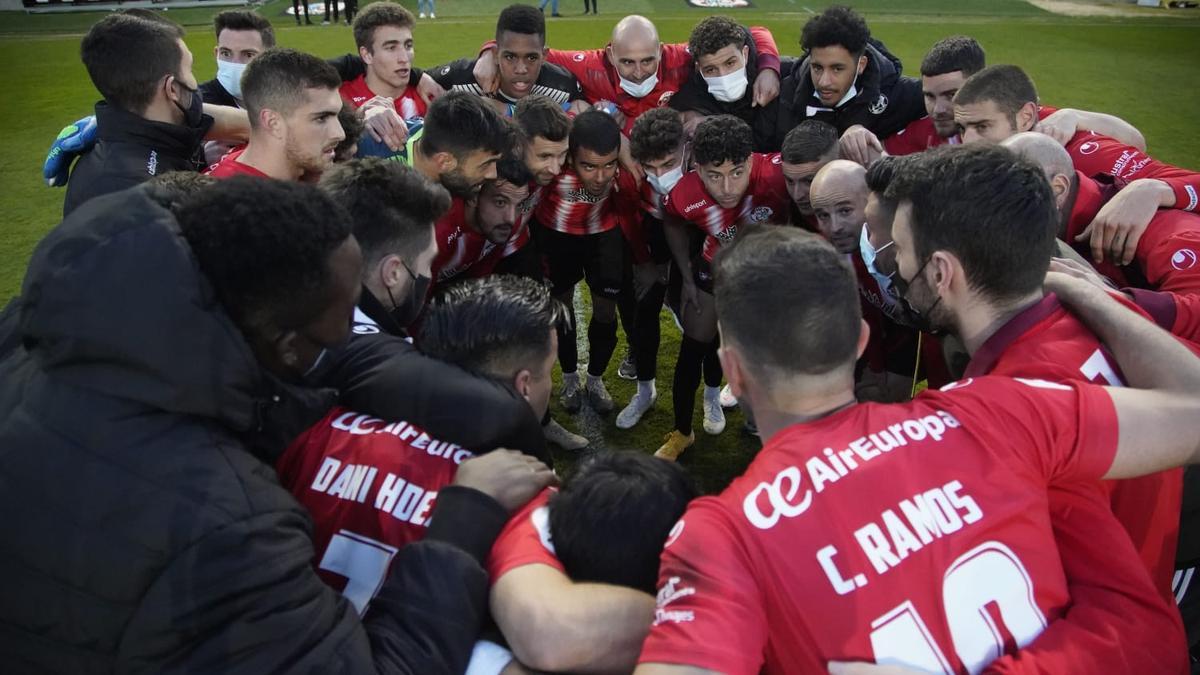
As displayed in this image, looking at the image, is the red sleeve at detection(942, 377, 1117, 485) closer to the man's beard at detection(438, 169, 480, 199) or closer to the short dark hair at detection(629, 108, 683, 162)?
the man's beard at detection(438, 169, 480, 199)

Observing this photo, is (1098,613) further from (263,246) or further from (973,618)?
(263,246)

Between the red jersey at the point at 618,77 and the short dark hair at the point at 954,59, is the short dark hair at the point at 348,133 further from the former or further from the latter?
the short dark hair at the point at 954,59

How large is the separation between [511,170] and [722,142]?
3.62ft

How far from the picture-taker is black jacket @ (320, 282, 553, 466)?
214 cm

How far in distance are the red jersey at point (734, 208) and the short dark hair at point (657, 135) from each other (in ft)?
0.65

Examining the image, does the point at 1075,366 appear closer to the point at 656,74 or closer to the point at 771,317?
the point at 771,317

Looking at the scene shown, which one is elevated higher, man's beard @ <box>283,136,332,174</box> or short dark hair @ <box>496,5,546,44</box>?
short dark hair @ <box>496,5,546,44</box>

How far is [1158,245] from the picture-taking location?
296 cm

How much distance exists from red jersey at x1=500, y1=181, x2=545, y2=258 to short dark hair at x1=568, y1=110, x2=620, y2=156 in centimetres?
35

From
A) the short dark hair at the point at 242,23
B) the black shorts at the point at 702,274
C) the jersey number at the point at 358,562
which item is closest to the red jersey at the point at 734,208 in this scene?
the black shorts at the point at 702,274

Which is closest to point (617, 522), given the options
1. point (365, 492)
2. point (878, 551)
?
point (878, 551)

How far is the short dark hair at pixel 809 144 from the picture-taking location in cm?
399

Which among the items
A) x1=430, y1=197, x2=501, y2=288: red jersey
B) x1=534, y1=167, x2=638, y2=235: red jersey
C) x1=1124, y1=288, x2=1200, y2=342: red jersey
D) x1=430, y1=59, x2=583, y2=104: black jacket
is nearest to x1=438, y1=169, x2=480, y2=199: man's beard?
x1=430, y1=197, x2=501, y2=288: red jersey

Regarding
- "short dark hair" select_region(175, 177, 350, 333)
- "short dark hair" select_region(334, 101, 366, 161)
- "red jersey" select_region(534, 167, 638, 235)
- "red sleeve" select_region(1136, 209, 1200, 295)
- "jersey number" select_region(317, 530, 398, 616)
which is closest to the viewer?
"short dark hair" select_region(175, 177, 350, 333)
